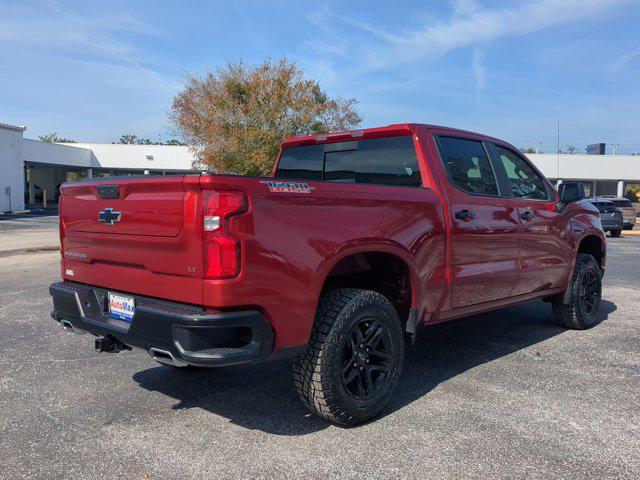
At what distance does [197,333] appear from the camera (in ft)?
9.62

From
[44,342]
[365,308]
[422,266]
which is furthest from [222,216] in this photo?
[44,342]

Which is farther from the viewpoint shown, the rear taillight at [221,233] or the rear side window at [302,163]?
the rear side window at [302,163]

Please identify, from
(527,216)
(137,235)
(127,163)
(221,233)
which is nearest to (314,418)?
(221,233)

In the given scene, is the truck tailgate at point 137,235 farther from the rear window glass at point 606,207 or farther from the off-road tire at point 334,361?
the rear window glass at point 606,207

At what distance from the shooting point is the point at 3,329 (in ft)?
19.9

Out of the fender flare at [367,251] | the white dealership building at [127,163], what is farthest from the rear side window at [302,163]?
the white dealership building at [127,163]

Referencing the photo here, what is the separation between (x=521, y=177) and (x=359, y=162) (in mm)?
1701

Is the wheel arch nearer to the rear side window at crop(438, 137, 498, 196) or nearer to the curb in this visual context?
the rear side window at crop(438, 137, 498, 196)

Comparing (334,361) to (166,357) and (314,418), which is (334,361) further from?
(166,357)

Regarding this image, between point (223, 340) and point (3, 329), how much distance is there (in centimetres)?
428

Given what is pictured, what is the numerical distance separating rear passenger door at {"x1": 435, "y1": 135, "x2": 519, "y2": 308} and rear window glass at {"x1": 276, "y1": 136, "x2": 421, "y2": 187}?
29 centimetres

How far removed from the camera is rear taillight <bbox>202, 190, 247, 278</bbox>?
2.93 m

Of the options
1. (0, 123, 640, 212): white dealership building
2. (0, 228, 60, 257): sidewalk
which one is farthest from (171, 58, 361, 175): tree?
(0, 123, 640, 212): white dealership building

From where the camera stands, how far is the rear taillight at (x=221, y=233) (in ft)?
9.61
